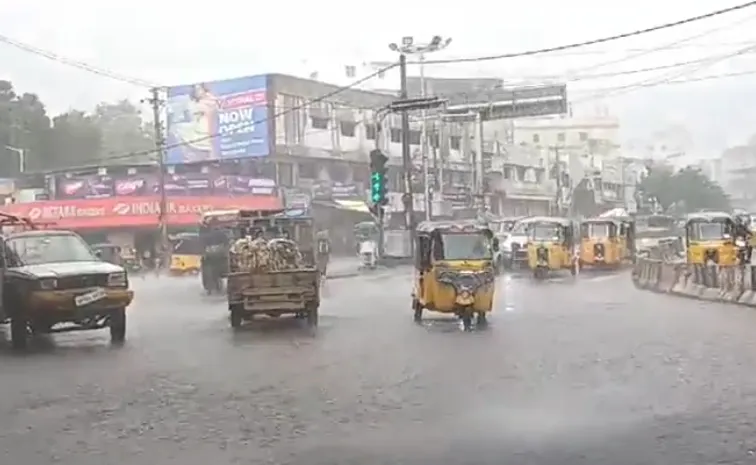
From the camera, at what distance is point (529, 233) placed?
144 ft

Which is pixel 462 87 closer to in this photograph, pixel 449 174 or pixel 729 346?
pixel 449 174

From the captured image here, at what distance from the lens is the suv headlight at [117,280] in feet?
56.1

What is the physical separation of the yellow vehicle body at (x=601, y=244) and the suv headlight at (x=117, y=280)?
101ft

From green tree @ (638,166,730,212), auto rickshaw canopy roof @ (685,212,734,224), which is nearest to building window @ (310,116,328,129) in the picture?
green tree @ (638,166,730,212)

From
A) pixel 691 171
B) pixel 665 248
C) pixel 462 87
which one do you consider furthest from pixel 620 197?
pixel 665 248

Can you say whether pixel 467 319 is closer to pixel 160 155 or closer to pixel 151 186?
pixel 160 155

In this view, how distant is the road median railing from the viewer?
1015 inches

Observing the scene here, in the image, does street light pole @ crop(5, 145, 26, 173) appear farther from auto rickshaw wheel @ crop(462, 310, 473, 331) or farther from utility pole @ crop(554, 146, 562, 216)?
auto rickshaw wheel @ crop(462, 310, 473, 331)

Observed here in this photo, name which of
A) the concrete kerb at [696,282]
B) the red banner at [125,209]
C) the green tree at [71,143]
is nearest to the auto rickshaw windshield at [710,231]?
the concrete kerb at [696,282]

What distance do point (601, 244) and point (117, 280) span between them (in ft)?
103

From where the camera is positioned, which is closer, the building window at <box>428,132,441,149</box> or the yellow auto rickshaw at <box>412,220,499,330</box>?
the yellow auto rickshaw at <box>412,220,499,330</box>

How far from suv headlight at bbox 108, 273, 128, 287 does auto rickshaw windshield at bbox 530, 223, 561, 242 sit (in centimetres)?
2730

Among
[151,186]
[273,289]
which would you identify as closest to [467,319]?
[273,289]

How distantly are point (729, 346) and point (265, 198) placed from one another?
4848cm
